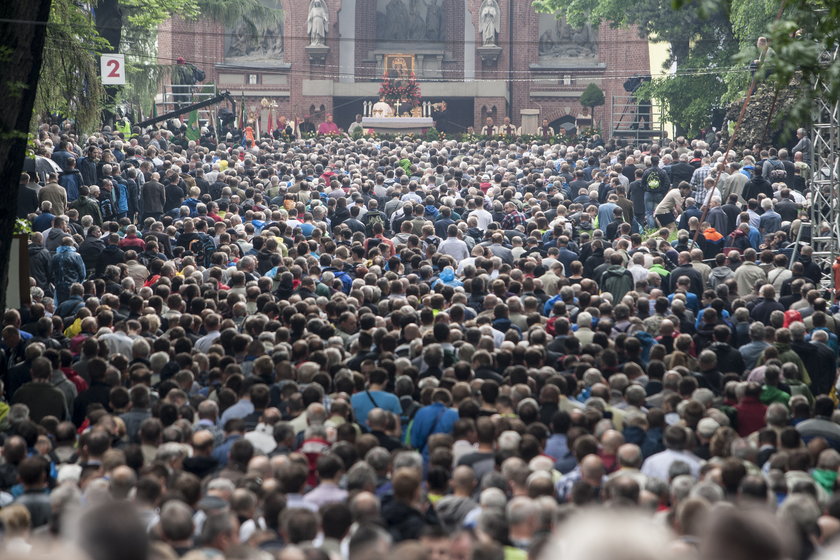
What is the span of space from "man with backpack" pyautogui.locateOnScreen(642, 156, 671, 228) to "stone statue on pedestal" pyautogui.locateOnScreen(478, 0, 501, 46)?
3293cm

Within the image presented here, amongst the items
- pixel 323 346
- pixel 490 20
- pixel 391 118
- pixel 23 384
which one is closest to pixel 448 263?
pixel 323 346

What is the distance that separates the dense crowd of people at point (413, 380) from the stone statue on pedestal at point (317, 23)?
34.3 metres

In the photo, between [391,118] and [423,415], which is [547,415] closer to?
[423,415]

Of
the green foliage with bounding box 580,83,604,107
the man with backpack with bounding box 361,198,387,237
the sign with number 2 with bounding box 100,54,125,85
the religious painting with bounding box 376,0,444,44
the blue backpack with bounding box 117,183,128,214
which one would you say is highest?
the religious painting with bounding box 376,0,444,44

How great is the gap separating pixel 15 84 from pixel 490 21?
47.5 m

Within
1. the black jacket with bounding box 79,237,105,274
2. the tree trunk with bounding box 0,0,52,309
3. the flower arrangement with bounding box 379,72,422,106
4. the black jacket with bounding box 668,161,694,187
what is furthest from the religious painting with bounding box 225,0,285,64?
the tree trunk with bounding box 0,0,52,309

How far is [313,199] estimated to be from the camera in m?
25.2

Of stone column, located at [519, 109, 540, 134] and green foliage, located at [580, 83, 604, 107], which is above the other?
green foliage, located at [580, 83, 604, 107]

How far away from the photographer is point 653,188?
25609 millimetres

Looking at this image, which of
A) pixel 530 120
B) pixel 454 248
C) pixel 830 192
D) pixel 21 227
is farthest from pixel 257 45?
pixel 21 227

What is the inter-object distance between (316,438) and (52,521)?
7.67ft

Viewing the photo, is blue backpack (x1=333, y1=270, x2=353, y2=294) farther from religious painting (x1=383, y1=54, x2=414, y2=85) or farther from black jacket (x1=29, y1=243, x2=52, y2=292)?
religious painting (x1=383, y1=54, x2=414, y2=85)

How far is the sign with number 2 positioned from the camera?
26.9 metres

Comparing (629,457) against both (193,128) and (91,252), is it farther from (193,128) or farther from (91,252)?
(193,128)
